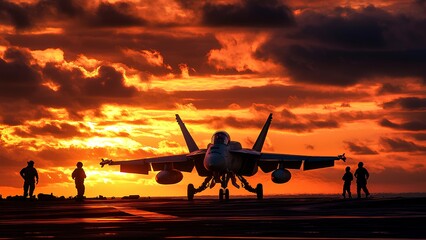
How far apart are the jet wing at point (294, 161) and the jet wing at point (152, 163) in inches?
Result: 199

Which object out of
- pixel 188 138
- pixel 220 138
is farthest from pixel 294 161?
pixel 220 138

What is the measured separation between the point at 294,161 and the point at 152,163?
32.5 feet

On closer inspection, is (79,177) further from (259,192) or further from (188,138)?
(188,138)

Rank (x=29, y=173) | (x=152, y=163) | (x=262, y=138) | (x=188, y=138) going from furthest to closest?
1. (x=262, y=138)
2. (x=188, y=138)
3. (x=152, y=163)
4. (x=29, y=173)

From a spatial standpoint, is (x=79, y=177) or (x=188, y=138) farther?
(x=188, y=138)

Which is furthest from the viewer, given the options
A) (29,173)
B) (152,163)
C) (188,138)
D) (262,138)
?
(262,138)

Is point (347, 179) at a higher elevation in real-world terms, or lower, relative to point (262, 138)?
lower

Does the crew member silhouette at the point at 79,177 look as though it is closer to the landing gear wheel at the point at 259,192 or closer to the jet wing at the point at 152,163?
the jet wing at the point at 152,163

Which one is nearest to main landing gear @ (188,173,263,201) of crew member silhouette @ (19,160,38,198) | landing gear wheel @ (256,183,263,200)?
landing gear wheel @ (256,183,263,200)

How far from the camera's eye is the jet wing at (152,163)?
63.4 m

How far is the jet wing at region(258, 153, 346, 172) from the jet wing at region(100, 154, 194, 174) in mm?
5056

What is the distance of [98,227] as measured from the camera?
20.5m

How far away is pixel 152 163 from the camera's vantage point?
64.9 m

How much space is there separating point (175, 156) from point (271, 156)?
6.52 meters
